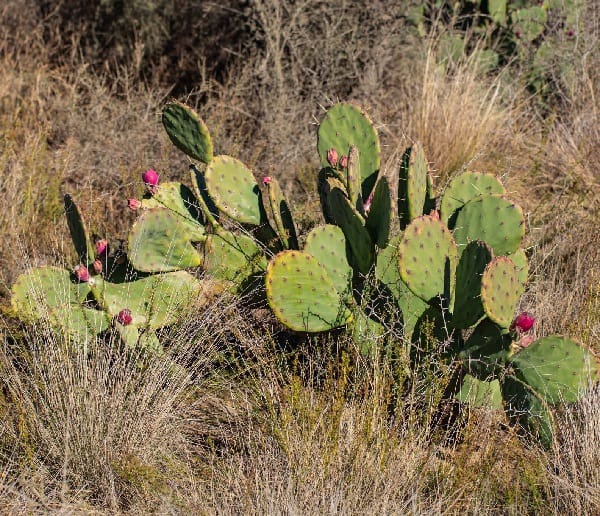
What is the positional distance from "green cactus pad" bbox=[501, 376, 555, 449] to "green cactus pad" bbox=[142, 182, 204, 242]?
1305 millimetres

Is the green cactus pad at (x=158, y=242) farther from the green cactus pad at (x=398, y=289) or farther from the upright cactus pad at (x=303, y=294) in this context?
the green cactus pad at (x=398, y=289)

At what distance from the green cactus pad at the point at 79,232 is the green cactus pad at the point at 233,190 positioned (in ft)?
1.60

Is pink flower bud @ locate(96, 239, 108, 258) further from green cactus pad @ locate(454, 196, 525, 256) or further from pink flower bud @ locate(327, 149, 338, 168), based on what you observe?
green cactus pad @ locate(454, 196, 525, 256)

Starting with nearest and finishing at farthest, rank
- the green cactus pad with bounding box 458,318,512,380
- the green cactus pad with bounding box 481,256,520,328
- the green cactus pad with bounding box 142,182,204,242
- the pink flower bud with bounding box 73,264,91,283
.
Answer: the green cactus pad with bounding box 481,256,520,328
the green cactus pad with bounding box 458,318,512,380
the pink flower bud with bounding box 73,264,91,283
the green cactus pad with bounding box 142,182,204,242

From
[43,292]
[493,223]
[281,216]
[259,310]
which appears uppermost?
[493,223]

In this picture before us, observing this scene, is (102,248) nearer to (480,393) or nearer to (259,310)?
(259,310)

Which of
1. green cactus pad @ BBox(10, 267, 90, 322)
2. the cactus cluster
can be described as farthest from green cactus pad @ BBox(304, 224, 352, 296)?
green cactus pad @ BBox(10, 267, 90, 322)

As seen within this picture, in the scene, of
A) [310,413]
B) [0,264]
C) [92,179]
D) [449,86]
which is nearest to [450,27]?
[449,86]

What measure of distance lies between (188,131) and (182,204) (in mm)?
295

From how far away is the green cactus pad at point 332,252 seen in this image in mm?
2779

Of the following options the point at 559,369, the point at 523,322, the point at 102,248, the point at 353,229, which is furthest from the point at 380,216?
the point at 102,248

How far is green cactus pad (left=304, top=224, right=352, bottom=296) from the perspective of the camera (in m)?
2.78

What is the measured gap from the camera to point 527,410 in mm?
2527

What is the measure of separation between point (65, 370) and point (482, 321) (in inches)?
53.5
